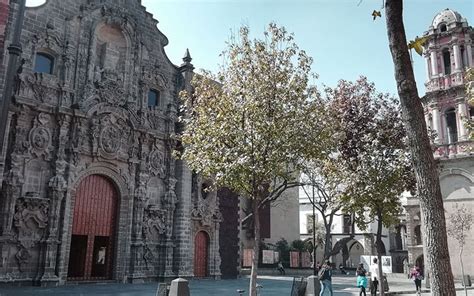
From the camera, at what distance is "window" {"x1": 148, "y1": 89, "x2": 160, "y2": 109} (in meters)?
24.4

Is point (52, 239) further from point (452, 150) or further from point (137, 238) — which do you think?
point (452, 150)

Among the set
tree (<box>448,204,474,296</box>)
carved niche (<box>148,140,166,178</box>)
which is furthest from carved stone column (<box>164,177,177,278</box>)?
tree (<box>448,204,474,296</box>)

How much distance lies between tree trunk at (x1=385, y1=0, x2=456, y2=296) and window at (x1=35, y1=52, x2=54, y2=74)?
1779 cm

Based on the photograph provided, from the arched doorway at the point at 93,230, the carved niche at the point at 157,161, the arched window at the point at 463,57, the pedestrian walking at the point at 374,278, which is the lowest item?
the pedestrian walking at the point at 374,278

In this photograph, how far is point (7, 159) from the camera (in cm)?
1750

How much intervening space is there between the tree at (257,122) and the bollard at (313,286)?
348 cm

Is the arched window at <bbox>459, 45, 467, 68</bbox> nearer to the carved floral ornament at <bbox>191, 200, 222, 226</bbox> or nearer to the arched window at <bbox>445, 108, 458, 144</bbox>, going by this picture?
the arched window at <bbox>445, 108, 458, 144</bbox>

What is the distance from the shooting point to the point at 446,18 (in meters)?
32.5

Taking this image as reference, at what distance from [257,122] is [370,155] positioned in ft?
24.4

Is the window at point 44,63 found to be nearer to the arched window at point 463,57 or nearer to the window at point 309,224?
the arched window at point 463,57

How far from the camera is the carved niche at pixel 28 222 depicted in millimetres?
17188

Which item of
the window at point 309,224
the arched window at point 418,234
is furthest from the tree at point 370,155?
Result: the window at point 309,224

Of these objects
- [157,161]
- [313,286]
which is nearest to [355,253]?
[157,161]

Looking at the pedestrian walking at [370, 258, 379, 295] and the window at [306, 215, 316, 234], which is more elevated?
the window at [306, 215, 316, 234]
